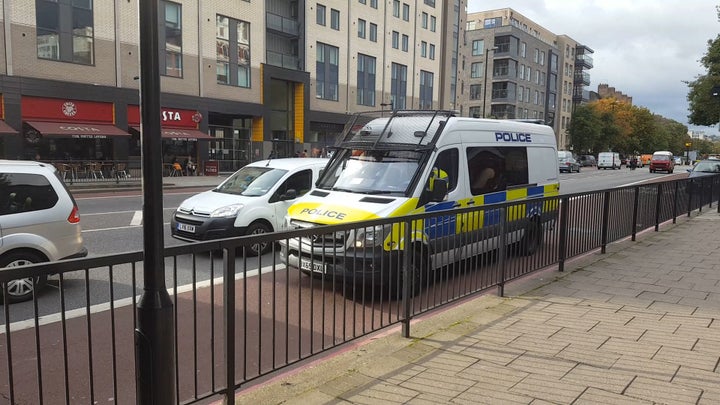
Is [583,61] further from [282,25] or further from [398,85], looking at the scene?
[282,25]

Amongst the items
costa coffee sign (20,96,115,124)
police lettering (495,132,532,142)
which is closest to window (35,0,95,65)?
costa coffee sign (20,96,115,124)

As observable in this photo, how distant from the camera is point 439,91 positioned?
57.4m

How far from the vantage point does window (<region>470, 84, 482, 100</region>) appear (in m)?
76.4

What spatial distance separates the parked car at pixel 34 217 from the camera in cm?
609

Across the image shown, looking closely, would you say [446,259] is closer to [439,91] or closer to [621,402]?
[621,402]

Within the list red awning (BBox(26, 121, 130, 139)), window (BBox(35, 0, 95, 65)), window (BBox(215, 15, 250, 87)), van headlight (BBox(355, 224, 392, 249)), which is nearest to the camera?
van headlight (BBox(355, 224, 392, 249))

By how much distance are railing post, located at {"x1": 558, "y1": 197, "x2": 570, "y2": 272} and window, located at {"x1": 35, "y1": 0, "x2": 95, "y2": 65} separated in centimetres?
2633

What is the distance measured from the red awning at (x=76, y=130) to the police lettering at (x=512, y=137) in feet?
76.4

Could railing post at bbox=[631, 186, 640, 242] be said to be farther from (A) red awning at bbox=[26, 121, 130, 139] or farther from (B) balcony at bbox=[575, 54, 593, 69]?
(B) balcony at bbox=[575, 54, 593, 69]

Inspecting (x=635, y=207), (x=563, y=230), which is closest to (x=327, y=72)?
(x=635, y=207)

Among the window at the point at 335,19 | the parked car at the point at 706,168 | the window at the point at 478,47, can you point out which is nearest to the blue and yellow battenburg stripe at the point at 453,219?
the parked car at the point at 706,168

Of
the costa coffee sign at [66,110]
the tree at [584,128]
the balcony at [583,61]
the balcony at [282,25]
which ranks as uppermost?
the balcony at [583,61]

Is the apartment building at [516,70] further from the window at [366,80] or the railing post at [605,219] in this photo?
the railing post at [605,219]

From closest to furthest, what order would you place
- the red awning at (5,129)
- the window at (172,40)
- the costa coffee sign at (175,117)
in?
the red awning at (5,129) < the costa coffee sign at (175,117) < the window at (172,40)
